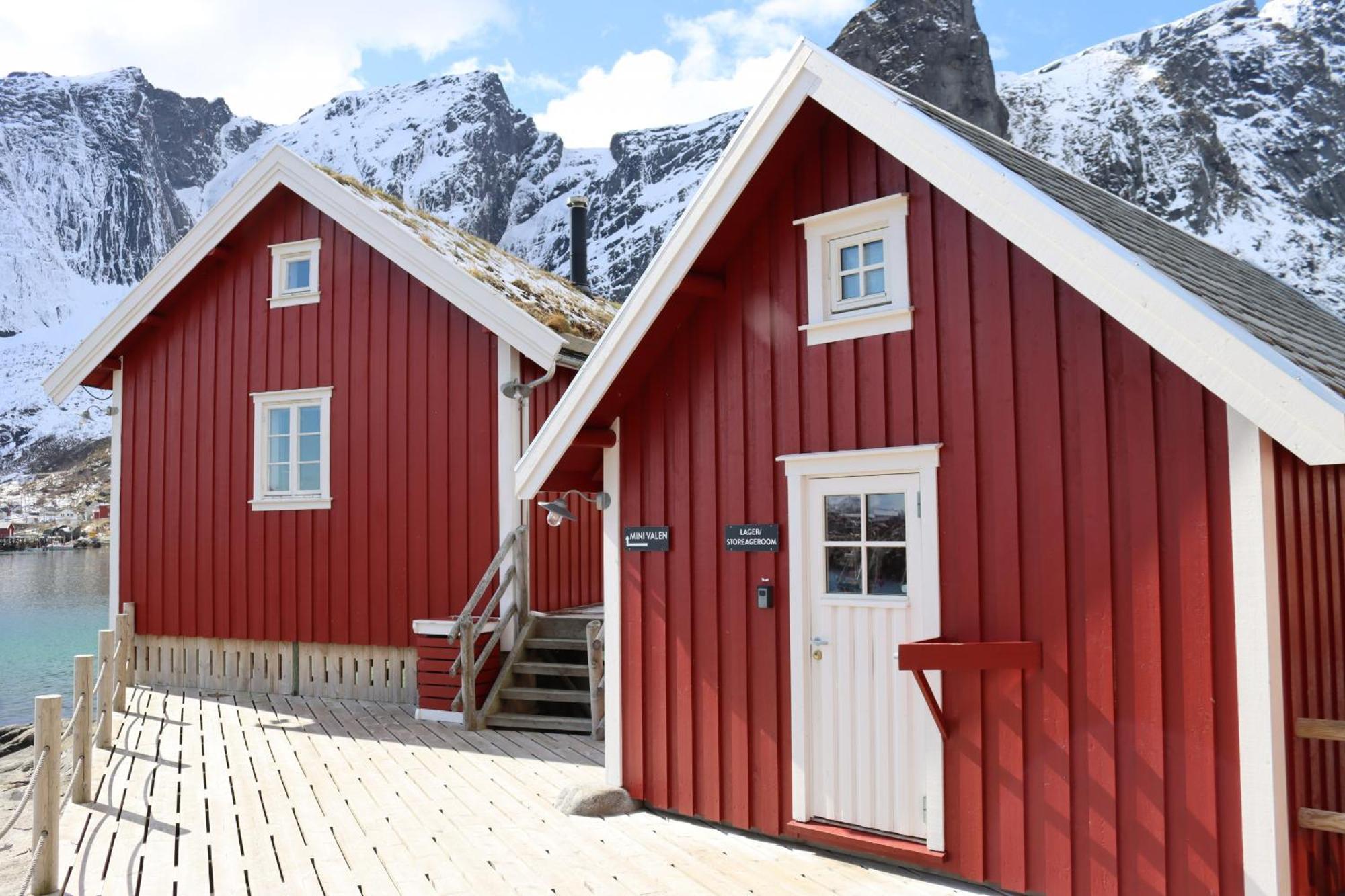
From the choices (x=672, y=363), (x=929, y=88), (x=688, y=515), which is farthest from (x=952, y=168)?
(x=929, y=88)

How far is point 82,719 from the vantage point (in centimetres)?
665

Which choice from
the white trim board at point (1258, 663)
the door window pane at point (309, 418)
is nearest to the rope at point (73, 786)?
the door window pane at point (309, 418)

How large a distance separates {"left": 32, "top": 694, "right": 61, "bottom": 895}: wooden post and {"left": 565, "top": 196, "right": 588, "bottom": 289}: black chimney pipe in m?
9.71

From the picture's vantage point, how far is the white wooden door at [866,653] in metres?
5.37

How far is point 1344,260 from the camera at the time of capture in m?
71.9

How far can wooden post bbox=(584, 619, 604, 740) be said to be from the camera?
8.68m

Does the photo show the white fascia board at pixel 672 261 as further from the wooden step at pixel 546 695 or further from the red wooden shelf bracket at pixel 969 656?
the wooden step at pixel 546 695

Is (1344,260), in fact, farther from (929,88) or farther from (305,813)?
(305,813)

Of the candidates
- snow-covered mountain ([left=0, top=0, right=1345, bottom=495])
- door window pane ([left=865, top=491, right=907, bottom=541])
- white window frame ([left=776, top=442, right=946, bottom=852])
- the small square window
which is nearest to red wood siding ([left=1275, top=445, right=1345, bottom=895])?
white window frame ([left=776, top=442, right=946, bottom=852])

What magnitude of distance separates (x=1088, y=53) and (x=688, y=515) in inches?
4266

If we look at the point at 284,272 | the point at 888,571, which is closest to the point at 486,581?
the point at 284,272

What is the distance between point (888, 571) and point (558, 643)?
491 cm

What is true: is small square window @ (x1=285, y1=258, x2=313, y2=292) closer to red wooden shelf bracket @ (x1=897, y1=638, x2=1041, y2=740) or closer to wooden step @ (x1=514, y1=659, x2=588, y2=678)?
wooden step @ (x1=514, y1=659, x2=588, y2=678)

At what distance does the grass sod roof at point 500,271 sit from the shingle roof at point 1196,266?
16.6ft
